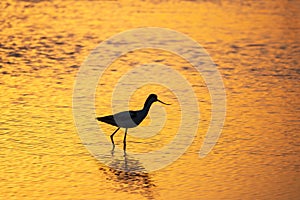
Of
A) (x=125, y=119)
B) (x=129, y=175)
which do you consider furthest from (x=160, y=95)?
(x=129, y=175)

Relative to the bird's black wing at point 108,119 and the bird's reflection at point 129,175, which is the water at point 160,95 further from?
the bird's black wing at point 108,119

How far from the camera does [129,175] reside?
38.0 feet

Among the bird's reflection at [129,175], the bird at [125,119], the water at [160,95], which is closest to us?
the bird's reflection at [129,175]

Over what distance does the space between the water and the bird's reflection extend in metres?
0.02

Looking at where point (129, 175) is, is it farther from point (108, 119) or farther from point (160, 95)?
point (160, 95)

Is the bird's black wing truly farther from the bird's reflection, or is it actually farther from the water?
the bird's reflection

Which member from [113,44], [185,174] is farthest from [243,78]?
[185,174]

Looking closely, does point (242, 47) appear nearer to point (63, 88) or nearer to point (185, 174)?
point (63, 88)

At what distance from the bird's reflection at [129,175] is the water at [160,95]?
0.02m

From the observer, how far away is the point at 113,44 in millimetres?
19047

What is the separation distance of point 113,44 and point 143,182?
8.07m

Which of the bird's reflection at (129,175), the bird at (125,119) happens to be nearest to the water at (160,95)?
the bird's reflection at (129,175)

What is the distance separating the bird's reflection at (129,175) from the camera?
11.0 meters

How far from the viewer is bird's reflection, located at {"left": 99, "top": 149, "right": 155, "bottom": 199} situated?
36.1ft
